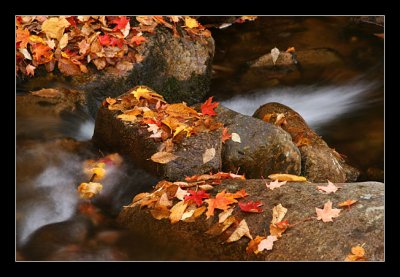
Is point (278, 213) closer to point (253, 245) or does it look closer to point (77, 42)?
point (253, 245)

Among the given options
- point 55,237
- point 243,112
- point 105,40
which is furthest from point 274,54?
point 55,237

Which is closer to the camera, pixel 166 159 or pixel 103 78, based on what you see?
pixel 166 159

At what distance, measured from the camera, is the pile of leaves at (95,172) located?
4.86m

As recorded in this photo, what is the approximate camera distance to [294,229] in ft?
11.8

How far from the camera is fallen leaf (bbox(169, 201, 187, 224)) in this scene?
3.95 m

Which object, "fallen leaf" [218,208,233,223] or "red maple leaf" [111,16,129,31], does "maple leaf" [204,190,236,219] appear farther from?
"red maple leaf" [111,16,129,31]

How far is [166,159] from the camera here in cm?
470

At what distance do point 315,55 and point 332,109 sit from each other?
1824 millimetres

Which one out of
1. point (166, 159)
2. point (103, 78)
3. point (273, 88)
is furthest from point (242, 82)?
point (166, 159)

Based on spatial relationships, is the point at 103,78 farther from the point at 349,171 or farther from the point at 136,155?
the point at 349,171

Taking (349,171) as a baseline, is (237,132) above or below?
above

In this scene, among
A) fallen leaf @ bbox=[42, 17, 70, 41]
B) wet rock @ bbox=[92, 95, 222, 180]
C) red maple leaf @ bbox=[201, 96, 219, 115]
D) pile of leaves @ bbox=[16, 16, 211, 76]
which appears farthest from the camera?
fallen leaf @ bbox=[42, 17, 70, 41]

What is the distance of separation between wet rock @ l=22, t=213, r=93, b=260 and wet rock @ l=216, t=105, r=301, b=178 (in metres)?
1.47

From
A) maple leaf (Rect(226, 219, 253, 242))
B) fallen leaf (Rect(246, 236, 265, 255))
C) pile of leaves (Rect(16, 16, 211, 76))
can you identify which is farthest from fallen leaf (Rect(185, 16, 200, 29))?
fallen leaf (Rect(246, 236, 265, 255))
